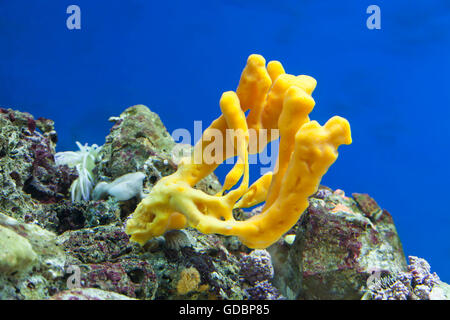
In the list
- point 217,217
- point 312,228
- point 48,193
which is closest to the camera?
point 217,217

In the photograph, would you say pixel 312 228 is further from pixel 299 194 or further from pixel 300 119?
pixel 300 119

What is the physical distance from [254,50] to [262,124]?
776 cm

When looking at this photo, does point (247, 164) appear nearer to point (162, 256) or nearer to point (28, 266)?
point (162, 256)

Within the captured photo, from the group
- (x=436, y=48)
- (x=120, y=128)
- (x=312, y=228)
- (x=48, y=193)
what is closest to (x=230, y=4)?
(x=436, y=48)

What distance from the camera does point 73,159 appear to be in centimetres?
464

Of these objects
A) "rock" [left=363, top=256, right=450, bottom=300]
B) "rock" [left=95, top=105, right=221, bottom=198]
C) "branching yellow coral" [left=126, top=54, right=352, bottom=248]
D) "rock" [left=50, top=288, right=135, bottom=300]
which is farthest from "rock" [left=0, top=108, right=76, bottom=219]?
"rock" [left=363, top=256, right=450, bottom=300]

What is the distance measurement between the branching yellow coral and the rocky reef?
0.31 metres

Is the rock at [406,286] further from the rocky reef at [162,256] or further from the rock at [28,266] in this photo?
the rock at [28,266]

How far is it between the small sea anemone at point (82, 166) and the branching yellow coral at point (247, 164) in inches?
79.9

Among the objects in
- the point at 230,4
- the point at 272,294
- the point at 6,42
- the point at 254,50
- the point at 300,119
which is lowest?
the point at 272,294

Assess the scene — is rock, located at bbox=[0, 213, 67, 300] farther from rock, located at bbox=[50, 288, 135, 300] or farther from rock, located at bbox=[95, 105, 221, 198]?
rock, located at bbox=[95, 105, 221, 198]

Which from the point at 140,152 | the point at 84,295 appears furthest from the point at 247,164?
the point at 140,152

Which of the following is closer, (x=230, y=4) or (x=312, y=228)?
(x=312, y=228)

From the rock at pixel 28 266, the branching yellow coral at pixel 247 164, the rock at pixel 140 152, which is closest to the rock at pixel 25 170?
the rock at pixel 140 152
